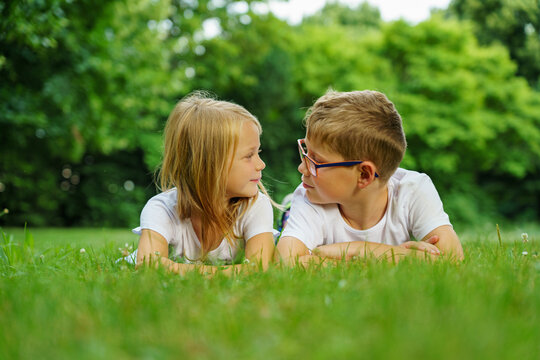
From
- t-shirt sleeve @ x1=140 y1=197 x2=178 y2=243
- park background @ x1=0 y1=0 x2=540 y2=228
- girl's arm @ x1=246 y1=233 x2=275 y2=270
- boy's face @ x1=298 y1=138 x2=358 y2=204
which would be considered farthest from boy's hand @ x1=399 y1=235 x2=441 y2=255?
park background @ x1=0 y1=0 x2=540 y2=228

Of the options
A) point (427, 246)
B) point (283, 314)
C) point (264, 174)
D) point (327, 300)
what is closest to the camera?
point (283, 314)

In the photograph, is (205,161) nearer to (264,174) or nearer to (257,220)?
(257,220)

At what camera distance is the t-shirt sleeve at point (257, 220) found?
3408 mm

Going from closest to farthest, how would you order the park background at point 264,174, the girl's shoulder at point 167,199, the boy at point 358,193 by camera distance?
the park background at point 264,174 → the boy at point 358,193 → the girl's shoulder at point 167,199

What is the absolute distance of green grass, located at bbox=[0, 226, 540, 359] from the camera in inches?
52.1

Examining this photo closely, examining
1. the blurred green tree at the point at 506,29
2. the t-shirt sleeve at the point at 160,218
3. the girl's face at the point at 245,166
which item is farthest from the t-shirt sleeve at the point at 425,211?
the blurred green tree at the point at 506,29

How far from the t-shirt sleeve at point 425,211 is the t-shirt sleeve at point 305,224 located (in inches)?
26.9

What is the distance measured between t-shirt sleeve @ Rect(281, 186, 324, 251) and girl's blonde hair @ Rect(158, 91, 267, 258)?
1.10ft

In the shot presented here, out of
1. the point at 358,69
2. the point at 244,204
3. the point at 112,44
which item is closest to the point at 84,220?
the point at 112,44

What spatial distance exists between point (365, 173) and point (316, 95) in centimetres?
1900

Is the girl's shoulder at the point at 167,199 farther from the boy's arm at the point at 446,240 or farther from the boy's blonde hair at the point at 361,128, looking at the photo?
the boy's arm at the point at 446,240

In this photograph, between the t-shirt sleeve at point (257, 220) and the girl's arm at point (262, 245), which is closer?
the girl's arm at point (262, 245)

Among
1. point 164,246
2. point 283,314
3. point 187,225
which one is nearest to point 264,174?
point 187,225

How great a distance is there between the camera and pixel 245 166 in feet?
11.2
